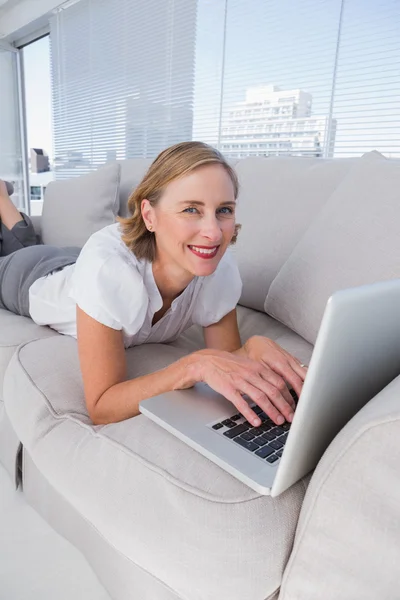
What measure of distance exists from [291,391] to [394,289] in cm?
35

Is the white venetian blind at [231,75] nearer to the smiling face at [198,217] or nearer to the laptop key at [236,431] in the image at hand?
the smiling face at [198,217]

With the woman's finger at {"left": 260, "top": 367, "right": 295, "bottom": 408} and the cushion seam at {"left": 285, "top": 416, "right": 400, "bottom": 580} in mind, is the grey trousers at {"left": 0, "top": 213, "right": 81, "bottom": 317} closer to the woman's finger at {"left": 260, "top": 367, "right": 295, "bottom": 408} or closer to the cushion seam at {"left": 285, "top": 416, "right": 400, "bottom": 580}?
the woman's finger at {"left": 260, "top": 367, "right": 295, "bottom": 408}

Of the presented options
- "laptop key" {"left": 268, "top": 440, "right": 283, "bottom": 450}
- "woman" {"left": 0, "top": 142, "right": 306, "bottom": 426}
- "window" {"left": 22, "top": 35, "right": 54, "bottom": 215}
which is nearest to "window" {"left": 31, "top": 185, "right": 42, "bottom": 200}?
"window" {"left": 22, "top": 35, "right": 54, "bottom": 215}

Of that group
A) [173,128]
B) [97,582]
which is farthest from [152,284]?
[173,128]

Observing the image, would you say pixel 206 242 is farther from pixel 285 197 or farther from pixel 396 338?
pixel 285 197

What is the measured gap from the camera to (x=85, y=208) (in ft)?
7.27

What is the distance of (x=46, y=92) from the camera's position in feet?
16.0

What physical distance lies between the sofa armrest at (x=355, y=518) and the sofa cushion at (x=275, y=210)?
0.81m

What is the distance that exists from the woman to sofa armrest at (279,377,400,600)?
17 cm

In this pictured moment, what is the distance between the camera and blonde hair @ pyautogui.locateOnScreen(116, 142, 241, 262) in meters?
0.95

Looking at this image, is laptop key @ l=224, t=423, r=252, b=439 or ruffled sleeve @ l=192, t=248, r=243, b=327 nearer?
laptop key @ l=224, t=423, r=252, b=439

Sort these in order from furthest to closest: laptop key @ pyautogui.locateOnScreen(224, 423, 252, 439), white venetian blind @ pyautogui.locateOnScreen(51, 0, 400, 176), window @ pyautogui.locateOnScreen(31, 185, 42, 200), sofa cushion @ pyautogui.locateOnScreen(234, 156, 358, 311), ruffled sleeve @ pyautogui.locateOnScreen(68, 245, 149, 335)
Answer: window @ pyautogui.locateOnScreen(31, 185, 42, 200)
white venetian blind @ pyautogui.locateOnScreen(51, 0, 400, 176)
sofa cushion @ pyautogui.locateOnScreen(234, 156, 358, 311)
ruffled sleeve @ pyautogui.locateOnScreen(68, 245, 149, 335)
laptop key @ pyautogui.locateOnScreen(224, 423, 252, 439)

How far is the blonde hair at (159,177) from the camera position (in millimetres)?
950

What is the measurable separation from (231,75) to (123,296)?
7.29 feet
